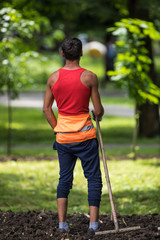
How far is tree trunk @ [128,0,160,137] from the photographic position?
13.6 m

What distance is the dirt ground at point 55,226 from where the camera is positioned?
15.0 ft

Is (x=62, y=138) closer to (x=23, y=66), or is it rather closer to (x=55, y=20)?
(x=23, y=66)

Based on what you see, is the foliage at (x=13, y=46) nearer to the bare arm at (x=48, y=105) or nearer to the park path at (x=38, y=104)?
the bare arm at (x=48, y=105)

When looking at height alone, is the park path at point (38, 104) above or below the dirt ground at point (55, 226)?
below

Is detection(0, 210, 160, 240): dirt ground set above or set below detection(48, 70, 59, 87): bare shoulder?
below

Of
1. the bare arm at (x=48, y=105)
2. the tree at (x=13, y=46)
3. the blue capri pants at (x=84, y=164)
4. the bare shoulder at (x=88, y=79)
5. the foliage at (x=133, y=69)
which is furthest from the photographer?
the tree at (x=13, y=46)

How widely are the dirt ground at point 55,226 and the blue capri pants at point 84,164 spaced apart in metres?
0.36

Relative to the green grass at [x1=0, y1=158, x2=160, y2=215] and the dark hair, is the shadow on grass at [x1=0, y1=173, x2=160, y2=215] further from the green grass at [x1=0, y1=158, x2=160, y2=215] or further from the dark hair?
the dark hair

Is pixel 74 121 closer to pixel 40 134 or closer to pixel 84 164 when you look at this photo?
pixel 84 164

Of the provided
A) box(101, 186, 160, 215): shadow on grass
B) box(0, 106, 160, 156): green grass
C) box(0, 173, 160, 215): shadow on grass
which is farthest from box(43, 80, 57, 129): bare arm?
box(0, 106, 160, 156): green grass

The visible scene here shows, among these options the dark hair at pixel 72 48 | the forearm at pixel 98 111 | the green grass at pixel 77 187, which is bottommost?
the green grass at pixel 77 187

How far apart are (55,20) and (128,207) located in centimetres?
1296

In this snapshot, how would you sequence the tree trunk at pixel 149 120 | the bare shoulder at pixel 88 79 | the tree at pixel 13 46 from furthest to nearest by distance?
the tree trunk at pixel 149 120
the tree at pixel 13 46
the bare shoulder at pixel 88 79

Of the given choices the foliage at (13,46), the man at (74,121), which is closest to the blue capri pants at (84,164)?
the man at (74,121)
